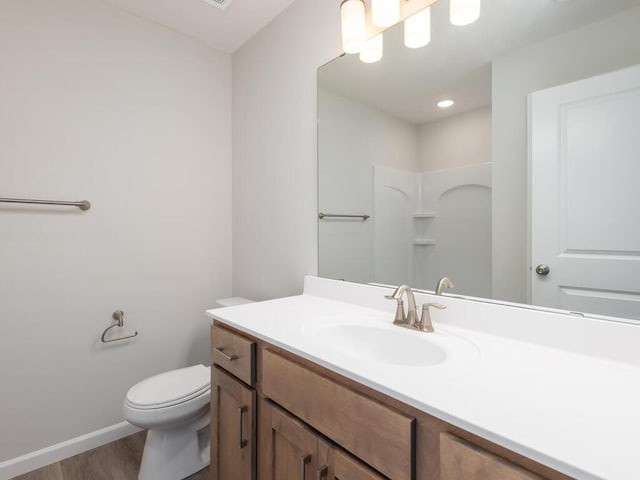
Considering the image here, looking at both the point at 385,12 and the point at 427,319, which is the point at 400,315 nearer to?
the point at 427,319

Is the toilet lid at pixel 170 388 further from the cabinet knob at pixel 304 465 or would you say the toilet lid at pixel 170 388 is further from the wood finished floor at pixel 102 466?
the cabinet knob at pixel 304 465

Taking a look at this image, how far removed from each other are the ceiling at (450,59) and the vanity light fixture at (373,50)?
0.02 metres

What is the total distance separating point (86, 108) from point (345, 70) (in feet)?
4.51

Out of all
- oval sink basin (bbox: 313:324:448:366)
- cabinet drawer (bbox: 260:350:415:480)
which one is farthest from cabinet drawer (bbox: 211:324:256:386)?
oval sink basin (bbox: 313:324:448:366)

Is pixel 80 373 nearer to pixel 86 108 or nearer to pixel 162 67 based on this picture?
pixel 86 108

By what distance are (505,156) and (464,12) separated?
Result: 0.54 meters

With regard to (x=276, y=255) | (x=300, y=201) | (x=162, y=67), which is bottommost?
(x=276, y=255)

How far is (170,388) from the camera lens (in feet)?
4.93

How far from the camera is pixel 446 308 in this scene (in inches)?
42.3

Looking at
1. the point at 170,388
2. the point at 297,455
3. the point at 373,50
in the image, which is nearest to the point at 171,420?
the point at 170,388

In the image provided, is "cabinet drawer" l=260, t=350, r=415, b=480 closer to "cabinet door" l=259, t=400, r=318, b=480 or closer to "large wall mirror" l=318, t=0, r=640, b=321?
"cabinet door" l=259, t=400, r=318, b=480

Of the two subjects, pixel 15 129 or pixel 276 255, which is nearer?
pixel 15 129

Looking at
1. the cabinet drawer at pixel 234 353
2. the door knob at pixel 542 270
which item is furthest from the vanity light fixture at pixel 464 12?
the cabinet drawer at pixel 234 353

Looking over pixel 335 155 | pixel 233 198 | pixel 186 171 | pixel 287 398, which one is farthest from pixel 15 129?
pixel 287 398
